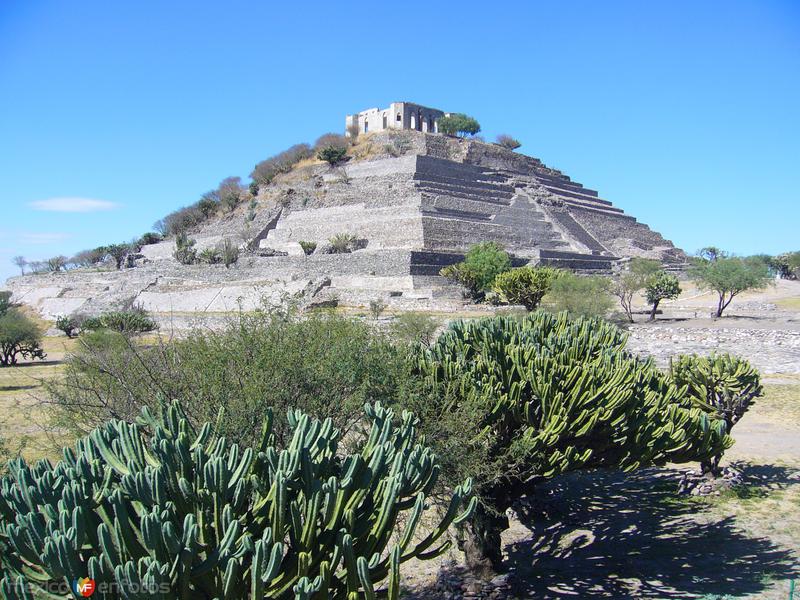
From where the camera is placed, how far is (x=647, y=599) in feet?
21.3

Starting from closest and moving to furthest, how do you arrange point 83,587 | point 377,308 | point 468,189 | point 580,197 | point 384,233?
1. point 83,587
2. point 377,308
3. point 384,233
4. point 468,189
5. point 580,197

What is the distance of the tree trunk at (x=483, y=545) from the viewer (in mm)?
7246

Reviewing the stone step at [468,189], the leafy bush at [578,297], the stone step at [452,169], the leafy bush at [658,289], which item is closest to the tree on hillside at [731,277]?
the leafy bush at [658,289]

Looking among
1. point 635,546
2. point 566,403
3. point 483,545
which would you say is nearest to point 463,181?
point 635,546

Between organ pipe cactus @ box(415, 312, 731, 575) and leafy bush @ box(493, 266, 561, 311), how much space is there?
16752mm

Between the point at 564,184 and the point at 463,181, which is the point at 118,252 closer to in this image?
the point at 463,181

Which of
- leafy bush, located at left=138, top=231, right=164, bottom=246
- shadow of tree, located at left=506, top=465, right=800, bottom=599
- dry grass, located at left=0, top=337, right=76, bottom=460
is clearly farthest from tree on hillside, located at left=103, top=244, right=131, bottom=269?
shadow of tree, located at left=506, top=465, right=800, bottom=599

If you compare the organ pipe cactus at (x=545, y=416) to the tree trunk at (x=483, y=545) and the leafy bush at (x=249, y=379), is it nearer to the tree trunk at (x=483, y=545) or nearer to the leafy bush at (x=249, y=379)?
the tree trunk at (x=483, y=545)

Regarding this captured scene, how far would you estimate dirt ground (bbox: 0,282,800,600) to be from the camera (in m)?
6.91

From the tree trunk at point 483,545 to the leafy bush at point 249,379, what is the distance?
1634mm

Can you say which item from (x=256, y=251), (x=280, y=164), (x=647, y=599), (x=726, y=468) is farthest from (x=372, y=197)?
(x=647, y=599)

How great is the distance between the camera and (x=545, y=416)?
23.2 feet

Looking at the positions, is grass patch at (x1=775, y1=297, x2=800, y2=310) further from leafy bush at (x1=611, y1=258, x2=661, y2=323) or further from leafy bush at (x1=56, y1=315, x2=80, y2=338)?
leafy bush at (x1=56, y1=315, x2=80, y2=338)

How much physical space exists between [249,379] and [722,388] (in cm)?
709
